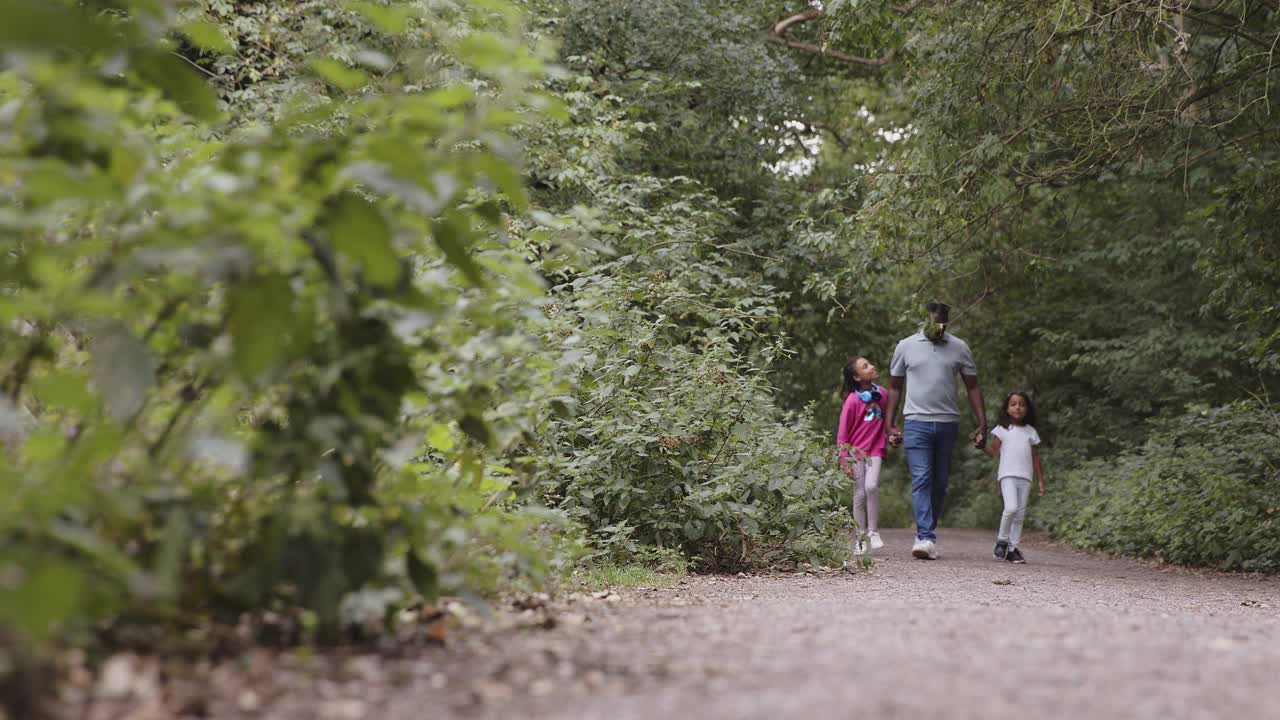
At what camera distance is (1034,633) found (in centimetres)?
381

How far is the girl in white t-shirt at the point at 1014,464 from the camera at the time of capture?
11070 mm

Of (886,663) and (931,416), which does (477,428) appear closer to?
(886,663)

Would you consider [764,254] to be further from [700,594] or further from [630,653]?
[630,653]

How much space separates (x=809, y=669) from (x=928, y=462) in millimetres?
7659

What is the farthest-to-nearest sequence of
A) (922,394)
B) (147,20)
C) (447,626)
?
1. (922,394)
2. (447,626)
3. (147,20)

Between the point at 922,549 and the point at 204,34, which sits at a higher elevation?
the point at 204,34

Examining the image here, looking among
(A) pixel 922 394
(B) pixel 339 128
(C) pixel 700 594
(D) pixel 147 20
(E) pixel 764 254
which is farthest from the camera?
(E) pixel 764 254

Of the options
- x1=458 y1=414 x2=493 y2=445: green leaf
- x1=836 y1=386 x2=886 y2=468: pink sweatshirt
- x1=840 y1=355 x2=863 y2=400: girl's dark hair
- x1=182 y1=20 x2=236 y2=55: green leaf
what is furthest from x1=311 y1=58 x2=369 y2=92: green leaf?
x1=840 y1=355 x2=863 y2=400: girl's dark hair

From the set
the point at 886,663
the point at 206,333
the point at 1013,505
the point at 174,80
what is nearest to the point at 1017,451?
the point at 1013,505

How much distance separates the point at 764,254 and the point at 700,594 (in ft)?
41.3

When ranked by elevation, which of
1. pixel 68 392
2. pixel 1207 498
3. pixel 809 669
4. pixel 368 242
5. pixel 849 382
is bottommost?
pixel 809 669

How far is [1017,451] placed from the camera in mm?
11188

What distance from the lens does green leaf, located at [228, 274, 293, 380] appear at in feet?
7.97

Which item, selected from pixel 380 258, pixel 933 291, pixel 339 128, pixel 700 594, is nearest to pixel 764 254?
pixel 933 291
